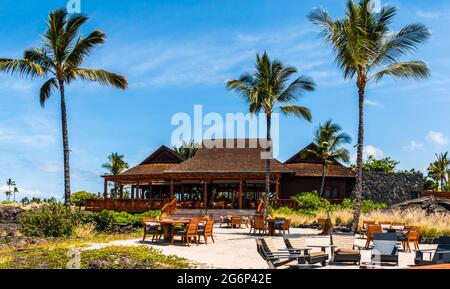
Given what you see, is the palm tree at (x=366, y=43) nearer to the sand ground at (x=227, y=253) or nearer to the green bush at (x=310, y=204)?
the sand ground at (x=227, y=253)

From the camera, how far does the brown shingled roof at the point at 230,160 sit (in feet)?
125

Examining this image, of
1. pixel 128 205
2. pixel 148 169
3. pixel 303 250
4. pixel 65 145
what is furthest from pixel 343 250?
pixel 148 169

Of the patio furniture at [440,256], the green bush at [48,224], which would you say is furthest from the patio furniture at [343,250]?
the green bush at [48,224]

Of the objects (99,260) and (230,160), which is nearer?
(99,260)

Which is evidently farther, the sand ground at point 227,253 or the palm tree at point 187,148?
the palm tree at point 187,148

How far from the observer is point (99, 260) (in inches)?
488

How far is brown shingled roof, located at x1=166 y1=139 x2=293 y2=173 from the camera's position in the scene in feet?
125

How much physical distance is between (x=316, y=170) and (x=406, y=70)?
21.7 metres

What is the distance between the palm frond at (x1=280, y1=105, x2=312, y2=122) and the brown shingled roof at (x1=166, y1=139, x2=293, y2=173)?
1141cm

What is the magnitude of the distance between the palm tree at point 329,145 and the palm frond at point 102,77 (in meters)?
20.5

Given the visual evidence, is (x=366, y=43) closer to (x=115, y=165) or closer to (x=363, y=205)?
(x=363, y=205)

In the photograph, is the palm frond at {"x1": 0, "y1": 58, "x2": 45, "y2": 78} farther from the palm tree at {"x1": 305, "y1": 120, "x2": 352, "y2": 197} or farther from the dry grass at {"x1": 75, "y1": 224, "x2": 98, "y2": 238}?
the palm tree at {"x1": 305, "y1": 120, "x2": 352, "y2": 197}

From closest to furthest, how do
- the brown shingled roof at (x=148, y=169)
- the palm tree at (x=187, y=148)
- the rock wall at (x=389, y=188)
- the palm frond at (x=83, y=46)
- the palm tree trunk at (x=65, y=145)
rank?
1. the palm tree trunk at (x=65, y=145)
2. the palm frond at (x=83, y=46)
3. the rock wall at (x=389, y=188)
4. the brown shingled roof at (x=148, y=169)
5. the palm tree at (x=187, y=148)
